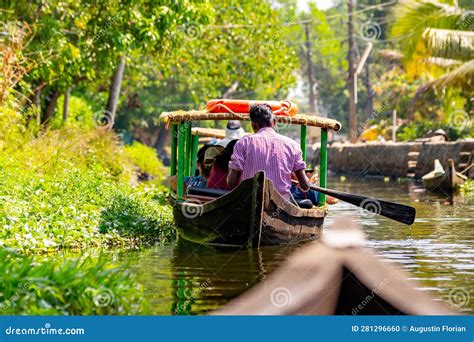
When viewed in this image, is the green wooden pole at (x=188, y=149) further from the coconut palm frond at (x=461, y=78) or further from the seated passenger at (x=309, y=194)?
the coconut palm frond at (x=461, y=78)

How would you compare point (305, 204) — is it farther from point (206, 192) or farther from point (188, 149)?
point (188, 149)

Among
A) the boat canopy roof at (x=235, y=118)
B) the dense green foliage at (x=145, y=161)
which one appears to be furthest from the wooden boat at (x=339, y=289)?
the dense green foliage at (x=145, y=161)

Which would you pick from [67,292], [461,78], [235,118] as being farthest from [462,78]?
[67,292]

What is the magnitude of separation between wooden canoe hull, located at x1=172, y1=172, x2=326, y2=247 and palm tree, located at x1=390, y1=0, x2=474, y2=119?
15.4 meters

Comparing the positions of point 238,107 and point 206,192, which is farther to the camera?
point 238,107

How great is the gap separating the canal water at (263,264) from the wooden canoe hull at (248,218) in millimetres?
162

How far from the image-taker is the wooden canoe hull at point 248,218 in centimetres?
1144

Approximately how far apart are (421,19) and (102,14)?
37.0 feet

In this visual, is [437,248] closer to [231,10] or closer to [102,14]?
[102,14]

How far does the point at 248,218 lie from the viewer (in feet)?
38.2

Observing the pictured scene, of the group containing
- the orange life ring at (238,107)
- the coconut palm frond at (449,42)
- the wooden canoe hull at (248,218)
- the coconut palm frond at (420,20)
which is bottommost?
the wooden canoe hull at (248,218)

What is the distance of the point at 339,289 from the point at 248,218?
5.68m

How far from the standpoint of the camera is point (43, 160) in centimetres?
1678

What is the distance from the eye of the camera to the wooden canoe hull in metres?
11.4
